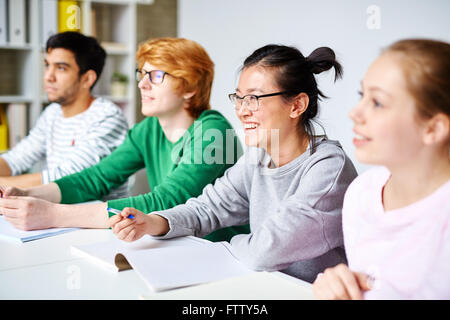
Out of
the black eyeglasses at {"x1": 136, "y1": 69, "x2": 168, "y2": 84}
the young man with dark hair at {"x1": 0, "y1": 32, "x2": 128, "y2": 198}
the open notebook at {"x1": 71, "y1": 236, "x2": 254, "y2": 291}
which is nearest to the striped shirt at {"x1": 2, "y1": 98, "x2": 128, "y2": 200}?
the young man with dark hair at {"x1": 0, "y1": 32, "x2": 128, "y2": 198}

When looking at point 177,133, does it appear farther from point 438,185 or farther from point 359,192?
point 438,185

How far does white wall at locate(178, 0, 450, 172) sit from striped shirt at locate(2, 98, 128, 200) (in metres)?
0.72

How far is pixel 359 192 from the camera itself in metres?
1.13

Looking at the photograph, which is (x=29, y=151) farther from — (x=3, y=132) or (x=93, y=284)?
(x=93, y=284)

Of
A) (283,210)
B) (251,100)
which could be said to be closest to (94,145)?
(251,100)

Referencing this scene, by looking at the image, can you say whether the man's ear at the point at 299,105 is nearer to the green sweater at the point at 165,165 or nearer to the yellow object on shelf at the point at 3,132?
the green sweater at the point at 165,165

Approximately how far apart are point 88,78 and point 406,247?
2076 millimetres

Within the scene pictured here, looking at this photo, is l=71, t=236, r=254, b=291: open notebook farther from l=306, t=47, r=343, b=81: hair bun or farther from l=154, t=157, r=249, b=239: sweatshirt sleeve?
l=306, t=47, r=343, b=81: hair bun

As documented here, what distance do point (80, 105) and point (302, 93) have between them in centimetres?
149

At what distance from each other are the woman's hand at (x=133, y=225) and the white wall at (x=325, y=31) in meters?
0.55

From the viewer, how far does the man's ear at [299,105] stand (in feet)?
4.85

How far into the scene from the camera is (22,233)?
4.91ft

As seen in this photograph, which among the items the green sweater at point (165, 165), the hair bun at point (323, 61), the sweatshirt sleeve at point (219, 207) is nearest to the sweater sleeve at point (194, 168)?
the green sweater at point (165, 165)

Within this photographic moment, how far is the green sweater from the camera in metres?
1.73
